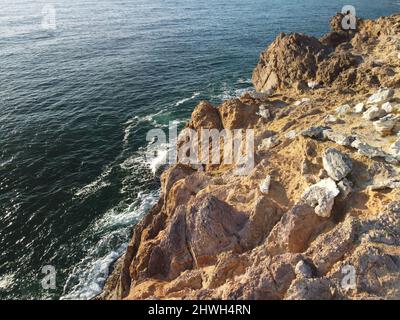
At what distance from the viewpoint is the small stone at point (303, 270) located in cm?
1456

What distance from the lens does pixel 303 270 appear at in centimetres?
1473

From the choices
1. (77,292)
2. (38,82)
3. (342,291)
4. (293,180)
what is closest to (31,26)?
(38,82)

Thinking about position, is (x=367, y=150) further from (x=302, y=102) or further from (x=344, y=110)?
(x=302, y=102)

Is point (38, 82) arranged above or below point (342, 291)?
above

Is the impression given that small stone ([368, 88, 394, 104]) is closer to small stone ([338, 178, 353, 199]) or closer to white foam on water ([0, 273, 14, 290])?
small stone ([338, 178, 353, 199])

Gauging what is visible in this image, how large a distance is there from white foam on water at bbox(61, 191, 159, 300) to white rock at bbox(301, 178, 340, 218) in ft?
60.3

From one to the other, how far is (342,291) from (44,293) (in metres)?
23.2

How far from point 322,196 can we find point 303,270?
4698 mm

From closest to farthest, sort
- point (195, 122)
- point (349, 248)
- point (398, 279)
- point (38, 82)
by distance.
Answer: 1. point (398, 279)
2. point (349, 248)
3. point (195, 122)
4. point (38, 82)

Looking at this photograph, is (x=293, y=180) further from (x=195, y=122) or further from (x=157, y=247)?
(x=195, y=122)

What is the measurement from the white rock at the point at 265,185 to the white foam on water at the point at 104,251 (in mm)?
15482

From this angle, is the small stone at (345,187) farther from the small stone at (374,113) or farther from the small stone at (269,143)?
the small stone at (374,113)

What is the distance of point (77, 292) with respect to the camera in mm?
27328

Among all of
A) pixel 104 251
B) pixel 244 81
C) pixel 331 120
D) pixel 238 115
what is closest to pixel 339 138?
pixel 331 120
